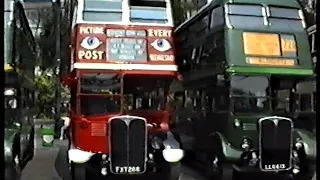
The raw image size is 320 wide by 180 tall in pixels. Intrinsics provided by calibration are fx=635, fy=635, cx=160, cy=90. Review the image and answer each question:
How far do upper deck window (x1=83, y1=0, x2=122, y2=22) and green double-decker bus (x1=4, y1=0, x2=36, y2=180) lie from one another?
100cm

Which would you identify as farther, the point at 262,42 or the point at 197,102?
the point at 197,102

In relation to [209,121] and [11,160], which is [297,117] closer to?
[209,121]

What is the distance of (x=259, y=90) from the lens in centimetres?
923

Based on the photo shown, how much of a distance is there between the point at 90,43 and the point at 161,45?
1.06 meters

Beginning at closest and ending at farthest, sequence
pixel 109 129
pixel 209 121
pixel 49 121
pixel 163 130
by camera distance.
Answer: pixel 109 129, pixel 163 130, pixel 209 121, pixel 49 121

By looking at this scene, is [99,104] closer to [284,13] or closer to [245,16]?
[245,16]

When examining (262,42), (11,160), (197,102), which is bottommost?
(11,160)

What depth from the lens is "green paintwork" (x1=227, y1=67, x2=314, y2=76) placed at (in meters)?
→ 9.20

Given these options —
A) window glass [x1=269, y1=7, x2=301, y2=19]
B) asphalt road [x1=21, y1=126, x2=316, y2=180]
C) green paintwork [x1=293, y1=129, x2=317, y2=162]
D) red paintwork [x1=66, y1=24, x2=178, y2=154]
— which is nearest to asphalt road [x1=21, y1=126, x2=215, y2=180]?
asphalt road [x1=21, y1=126, x2=316, y2=180]

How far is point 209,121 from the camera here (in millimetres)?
10133

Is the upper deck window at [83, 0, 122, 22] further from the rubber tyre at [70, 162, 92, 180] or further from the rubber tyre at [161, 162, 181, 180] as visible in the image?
Answer: the rubber tyre at [161, 162, 181, 180]

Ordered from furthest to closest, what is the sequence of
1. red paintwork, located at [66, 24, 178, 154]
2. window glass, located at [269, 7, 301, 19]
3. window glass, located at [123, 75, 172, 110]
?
window glass, located at [269, 7, 301, 19], window glass, located at [123, 75, 172, 110], red paintwork, located at [66, 24, 178, 154]

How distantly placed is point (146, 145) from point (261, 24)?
2564 millimetres
